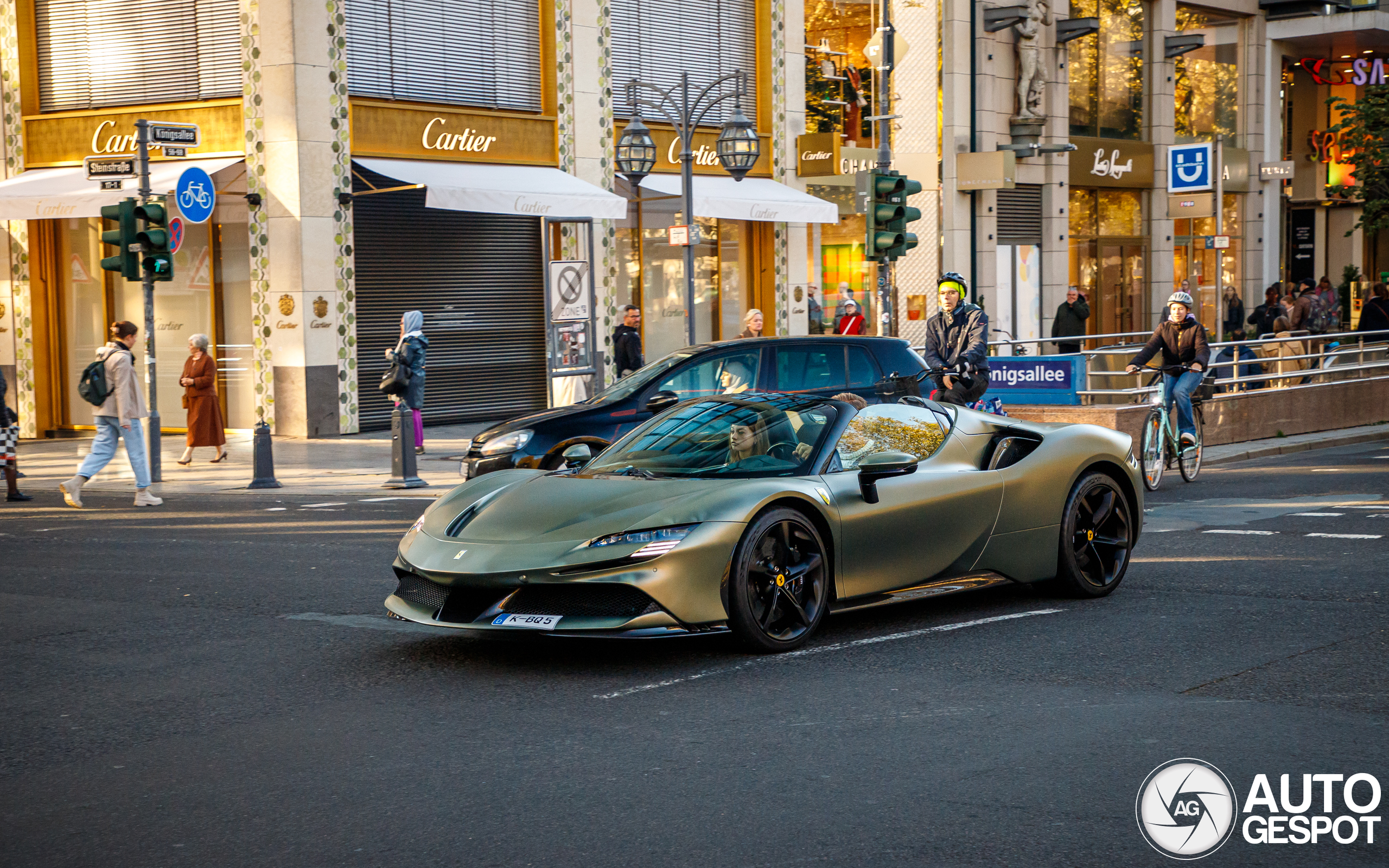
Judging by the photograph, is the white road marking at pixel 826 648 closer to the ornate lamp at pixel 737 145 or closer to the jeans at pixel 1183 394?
the jeans at pixel 1183 394

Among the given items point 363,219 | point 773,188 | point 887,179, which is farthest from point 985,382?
point 773,188

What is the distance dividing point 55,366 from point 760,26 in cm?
1421

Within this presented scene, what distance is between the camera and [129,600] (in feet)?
30.3

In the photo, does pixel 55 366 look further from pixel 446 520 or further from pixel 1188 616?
pixel 1188 616

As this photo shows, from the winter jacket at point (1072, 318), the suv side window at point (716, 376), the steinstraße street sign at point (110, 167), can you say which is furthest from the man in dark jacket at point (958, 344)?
the winter jacket at point (1072, 318)

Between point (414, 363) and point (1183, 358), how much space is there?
8934mm

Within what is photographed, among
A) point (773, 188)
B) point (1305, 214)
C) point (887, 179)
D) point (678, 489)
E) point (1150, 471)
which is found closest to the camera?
point (678, 489)

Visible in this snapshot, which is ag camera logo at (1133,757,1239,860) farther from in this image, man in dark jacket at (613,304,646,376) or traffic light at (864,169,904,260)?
man in dark jacket at (613,304,646,376)

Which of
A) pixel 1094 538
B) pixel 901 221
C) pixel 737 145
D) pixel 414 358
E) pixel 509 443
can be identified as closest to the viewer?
pixel 1094 538

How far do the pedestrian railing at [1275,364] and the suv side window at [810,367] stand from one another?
4.86 m

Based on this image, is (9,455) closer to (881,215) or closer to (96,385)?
(96,385)

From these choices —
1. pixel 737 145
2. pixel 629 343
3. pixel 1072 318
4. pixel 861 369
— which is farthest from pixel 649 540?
pixel 1072 318

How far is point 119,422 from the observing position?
593 inches

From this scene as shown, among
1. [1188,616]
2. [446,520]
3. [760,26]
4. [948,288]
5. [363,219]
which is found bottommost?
[1188,616]
